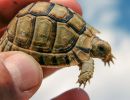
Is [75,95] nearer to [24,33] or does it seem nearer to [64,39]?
[64,39]

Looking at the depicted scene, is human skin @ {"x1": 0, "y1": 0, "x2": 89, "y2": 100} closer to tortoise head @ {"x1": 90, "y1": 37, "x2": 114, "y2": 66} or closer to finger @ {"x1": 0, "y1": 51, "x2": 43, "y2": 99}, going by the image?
finger @ {"x1": 0, "y1": 51, "x2": 43, "y2": 99}

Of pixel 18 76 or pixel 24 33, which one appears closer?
pixel 18 76

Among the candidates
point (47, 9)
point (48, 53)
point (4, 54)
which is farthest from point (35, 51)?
point (4, 54)

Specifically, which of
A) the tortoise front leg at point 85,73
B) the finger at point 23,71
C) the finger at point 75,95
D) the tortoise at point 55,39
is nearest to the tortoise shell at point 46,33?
the tortoise at point 55,39

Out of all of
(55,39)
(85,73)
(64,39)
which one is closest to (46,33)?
(55,39)

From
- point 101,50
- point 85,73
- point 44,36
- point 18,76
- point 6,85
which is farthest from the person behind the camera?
point 101,50

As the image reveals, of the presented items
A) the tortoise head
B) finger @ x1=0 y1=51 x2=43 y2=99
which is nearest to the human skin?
finger @ x1=0 y1=51 x2=43 y2=99

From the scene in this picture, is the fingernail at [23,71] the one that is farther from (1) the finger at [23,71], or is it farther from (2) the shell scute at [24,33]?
(2) the shell scute at [24,33]
